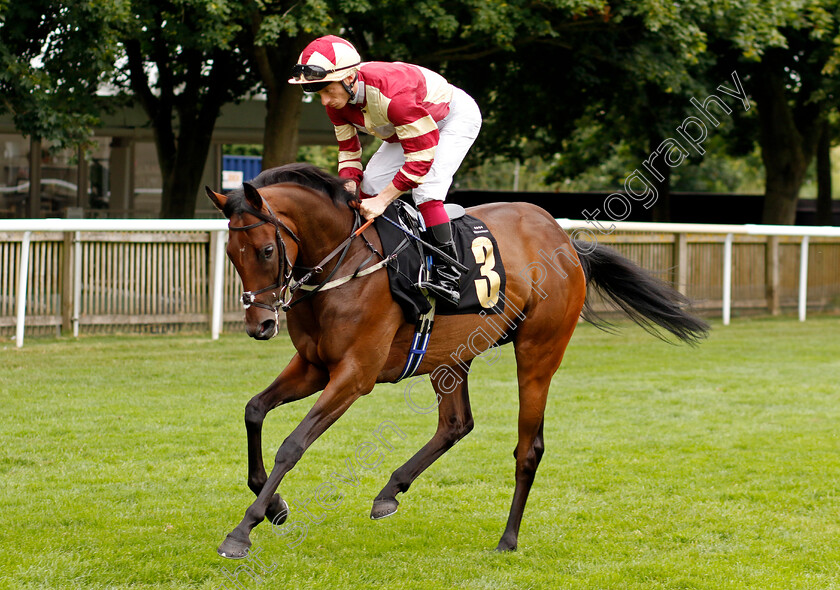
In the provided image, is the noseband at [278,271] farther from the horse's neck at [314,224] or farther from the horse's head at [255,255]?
the horse's neck at [314,224]

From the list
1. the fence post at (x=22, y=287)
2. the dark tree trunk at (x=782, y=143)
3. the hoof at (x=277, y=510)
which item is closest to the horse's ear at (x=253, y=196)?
the hoof at (x=277, y=510)

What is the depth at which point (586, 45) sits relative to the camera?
14.9 meters

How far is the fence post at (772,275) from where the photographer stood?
51.3ft

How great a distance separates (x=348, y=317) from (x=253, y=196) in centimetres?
72

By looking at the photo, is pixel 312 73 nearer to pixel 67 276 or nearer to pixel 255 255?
pixel 255 255

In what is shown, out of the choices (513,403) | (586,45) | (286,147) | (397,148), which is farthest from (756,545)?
(586,45)

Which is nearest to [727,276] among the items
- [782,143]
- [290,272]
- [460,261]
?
[782,143]

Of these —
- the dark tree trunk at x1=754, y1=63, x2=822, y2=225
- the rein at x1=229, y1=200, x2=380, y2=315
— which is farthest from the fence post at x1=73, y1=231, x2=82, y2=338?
the dark tree trunk at x1=754, y1=63, x2=822, y2=225

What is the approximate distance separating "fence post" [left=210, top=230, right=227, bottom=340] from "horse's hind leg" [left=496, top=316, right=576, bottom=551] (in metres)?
6.82

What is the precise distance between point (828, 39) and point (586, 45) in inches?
163

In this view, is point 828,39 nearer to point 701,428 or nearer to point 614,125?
point 614,125

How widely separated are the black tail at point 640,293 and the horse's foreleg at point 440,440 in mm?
1163

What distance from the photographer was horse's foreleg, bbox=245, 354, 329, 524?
4195 mm

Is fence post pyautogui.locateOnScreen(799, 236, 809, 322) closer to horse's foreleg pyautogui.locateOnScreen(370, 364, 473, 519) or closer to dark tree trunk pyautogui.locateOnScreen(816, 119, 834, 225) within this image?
dark tree trunk pyautogui.locateOnScreen(816, 119, 834, 225)
